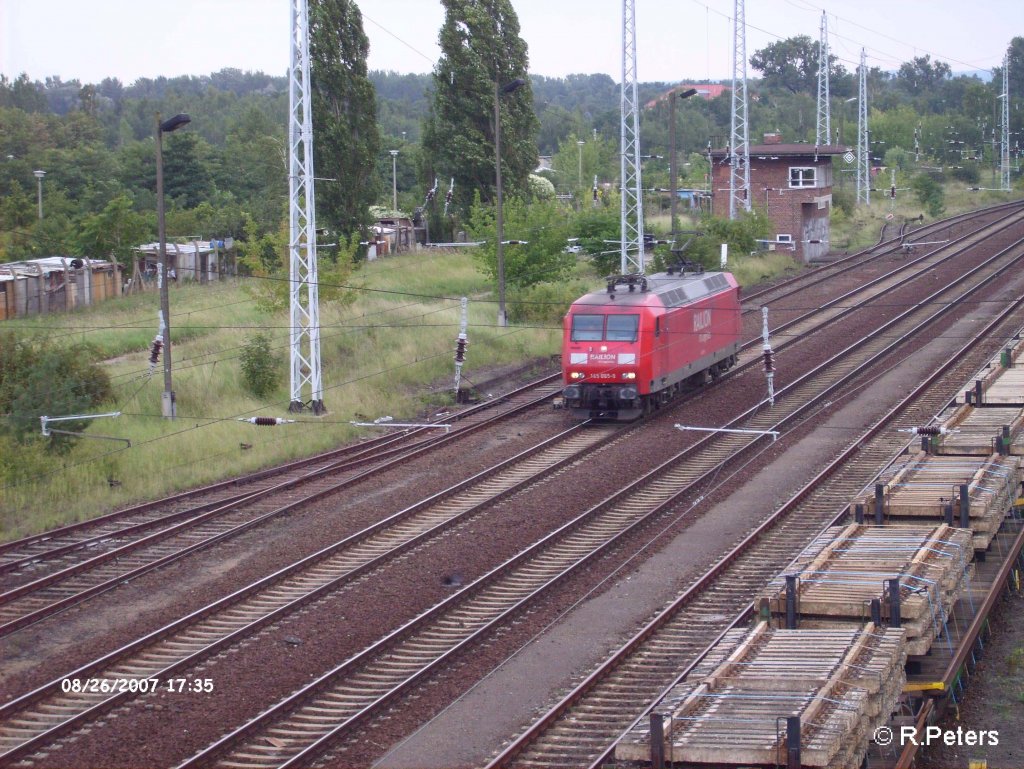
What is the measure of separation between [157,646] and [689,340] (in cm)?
1635

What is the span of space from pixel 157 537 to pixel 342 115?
29.4 m

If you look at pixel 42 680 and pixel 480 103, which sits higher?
pixel 480 103

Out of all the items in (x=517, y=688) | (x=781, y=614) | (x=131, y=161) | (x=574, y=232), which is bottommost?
(x=517, y=688)

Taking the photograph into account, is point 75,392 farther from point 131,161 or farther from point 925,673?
point 131,161

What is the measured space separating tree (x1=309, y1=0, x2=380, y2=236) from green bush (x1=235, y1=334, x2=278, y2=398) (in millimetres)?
17063

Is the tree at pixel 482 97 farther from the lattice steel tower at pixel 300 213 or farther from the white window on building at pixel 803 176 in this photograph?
the lattice steel tower at pixel 300 213

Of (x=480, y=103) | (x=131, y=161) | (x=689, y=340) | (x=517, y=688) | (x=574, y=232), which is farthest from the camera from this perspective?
(x=131, y=161)

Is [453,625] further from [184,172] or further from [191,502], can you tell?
[184,172]

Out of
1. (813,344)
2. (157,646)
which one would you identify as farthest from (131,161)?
(157,646)

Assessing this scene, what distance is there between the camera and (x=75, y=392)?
969 inches

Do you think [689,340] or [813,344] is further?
[813,344]

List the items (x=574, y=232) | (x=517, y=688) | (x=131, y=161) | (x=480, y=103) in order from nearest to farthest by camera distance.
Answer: (x=517, y=688) < (x=574, y=232) < (x=480, y=103) < (x=131, y=161)

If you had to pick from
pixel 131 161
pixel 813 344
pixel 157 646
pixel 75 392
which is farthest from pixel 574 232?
→ pixel 131 161

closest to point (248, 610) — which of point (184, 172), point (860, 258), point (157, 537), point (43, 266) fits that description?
point (157, 537)
